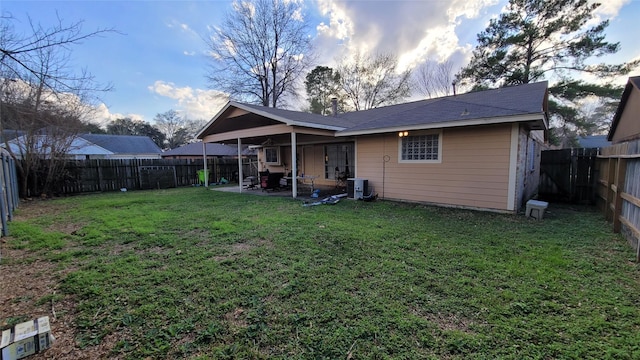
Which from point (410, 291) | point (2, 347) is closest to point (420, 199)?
point (410, 291)

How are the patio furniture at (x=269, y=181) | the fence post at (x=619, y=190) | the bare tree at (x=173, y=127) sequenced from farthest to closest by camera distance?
1. the bare tree at (x=173, y=127)
2. the patio furniture at (x=269, y=181)
3. the fence post at (x=619, y=190)

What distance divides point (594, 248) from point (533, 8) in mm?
16256

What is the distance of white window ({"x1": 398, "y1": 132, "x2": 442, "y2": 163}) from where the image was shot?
702 centimetres

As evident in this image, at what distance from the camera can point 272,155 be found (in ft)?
43.9

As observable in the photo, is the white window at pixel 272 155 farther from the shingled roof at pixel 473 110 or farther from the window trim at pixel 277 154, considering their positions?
the shingled roof at pixel 473 110

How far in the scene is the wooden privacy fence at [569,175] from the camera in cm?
764

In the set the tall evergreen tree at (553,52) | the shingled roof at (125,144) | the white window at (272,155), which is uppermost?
the tall evergreen tree at (553,52)

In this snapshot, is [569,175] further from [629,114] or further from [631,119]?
[629,114]

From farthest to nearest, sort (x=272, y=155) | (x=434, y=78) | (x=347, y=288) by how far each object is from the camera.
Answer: (x=434, y=78) < (x=272, y=155) < (x=347, y=288)

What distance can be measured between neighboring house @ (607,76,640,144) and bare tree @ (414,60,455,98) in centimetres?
1034

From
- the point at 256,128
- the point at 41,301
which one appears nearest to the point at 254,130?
the point at 256,128

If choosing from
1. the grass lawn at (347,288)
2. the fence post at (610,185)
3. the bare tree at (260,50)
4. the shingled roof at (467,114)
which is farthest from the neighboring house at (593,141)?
the grass lawn at (347,288)

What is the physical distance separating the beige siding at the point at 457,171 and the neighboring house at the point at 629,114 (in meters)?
5.09

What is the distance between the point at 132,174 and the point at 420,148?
1273 cm
